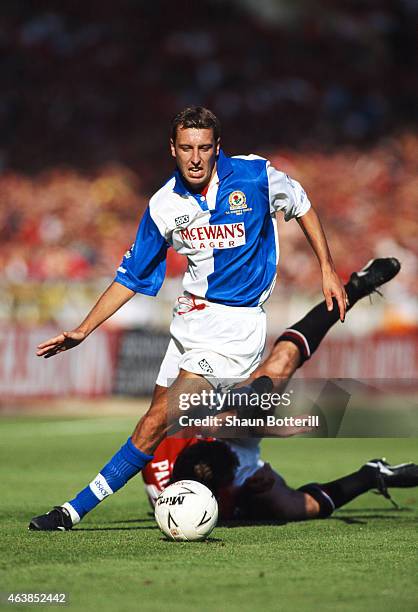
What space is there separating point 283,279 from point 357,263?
4.42ft

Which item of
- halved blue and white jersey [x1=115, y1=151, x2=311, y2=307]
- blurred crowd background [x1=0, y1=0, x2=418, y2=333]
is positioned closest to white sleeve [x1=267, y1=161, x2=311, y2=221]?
halved blue and white jersey [x1=115, y1=151, x2=311, y2=307]

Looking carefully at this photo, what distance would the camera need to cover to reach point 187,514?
17.1ft

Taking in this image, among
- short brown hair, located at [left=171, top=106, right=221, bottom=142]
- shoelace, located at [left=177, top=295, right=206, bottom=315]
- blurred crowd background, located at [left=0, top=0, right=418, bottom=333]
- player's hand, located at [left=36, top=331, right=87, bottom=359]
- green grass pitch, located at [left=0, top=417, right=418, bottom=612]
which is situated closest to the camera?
green grass pitch, located at [left=0, top=417, right=418, bottom=612]

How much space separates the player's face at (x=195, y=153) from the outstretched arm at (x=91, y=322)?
68cm

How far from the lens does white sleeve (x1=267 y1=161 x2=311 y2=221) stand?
5.93 metres

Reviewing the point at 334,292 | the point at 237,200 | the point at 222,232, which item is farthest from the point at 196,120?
the point at 334,292

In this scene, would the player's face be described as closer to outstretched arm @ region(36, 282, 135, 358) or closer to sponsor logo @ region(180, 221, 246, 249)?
sponsor logo @ region(180, 221, 246, 249)

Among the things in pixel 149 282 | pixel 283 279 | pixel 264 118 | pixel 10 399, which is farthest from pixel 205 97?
pixel 149 282

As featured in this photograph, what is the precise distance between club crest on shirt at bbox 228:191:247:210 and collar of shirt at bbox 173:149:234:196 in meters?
0.11

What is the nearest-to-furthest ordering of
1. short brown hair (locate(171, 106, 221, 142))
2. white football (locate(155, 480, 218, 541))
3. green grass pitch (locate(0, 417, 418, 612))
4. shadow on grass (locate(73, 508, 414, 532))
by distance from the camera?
green grass pitch (locate(0, 417, 418, 612)) → white football (locate(155, 480, 218, 541)) → short brown hair (locate(171, 106, 221, 142)) → shadow on grass (locate(73, 508, 414, 532))

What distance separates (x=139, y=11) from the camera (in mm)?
25547

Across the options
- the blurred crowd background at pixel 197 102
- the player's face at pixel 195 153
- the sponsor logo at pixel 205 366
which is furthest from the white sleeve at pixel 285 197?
the blurred crowd background at pixel 197 102

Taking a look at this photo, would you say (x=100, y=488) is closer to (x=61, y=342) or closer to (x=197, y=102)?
(x=61, y=342)

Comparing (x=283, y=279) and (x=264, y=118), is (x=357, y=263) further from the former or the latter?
(x=264, y=118)
